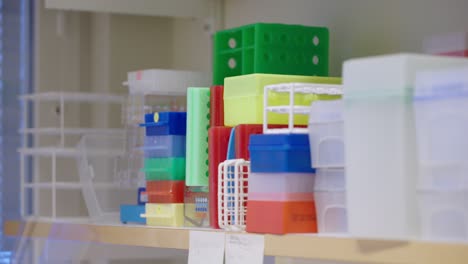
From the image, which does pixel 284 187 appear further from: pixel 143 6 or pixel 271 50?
pixel 143 6

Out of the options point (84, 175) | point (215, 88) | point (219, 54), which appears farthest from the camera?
point (84, 175)

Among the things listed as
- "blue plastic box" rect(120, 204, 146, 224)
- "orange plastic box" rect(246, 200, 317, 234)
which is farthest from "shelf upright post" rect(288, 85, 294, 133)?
"blue plastic box" rect(120, 204, 146, 224)

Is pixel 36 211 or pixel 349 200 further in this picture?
pixel 36 211

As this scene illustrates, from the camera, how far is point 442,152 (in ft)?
3.40

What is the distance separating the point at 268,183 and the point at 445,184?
323mm

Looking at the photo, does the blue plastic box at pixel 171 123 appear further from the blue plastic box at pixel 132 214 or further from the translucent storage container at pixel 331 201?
the translucent storage container at pixel 331 201

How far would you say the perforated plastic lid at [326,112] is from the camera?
4.00ft

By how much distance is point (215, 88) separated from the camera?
5.08 feet

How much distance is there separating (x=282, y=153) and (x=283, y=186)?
0.05 m

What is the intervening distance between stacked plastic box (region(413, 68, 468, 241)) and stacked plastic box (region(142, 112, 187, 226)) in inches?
26.7

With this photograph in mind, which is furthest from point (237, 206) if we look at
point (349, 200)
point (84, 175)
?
point (84, 175)

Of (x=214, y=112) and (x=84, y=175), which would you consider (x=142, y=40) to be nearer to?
(x=84, y=175)

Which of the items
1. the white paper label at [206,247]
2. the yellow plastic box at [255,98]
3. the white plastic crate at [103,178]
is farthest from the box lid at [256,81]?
the white plastic crate at [103,178]

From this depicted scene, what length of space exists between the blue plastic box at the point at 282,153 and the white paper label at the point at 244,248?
0.10 meters
